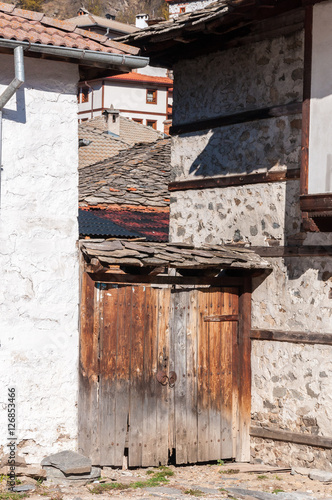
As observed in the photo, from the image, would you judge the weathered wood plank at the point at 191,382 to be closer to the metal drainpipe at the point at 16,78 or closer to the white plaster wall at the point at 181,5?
the metal drainpipe at the point at 16,78

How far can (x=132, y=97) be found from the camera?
50.2m

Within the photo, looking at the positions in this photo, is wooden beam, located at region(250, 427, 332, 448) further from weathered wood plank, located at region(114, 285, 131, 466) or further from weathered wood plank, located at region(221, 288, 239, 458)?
weathered wood plank, located at region(114, 285, 131, 466)

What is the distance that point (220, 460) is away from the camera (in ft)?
29.6

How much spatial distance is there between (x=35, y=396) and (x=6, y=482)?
0.88 m

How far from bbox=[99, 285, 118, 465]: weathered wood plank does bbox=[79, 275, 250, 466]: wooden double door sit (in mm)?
10

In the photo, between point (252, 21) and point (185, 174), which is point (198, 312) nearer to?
point (185, 174)

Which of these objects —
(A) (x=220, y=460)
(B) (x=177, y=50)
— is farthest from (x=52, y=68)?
(A) (x=220, y=460)

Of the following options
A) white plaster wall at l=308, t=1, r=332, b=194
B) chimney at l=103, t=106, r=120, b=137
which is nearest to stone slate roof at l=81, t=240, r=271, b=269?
white plaster wall at l=308, t=1, r=332, b=194

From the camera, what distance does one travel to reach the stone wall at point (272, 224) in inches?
340

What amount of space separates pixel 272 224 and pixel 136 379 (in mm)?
2413

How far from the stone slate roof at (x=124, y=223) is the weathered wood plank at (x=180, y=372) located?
5.59m

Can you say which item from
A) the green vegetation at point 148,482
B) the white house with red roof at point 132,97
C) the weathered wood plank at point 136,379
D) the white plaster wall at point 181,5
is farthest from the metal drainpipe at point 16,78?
the white plaster wall at point 181,5

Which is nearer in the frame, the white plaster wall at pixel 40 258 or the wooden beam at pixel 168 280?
the white plaster wall at pixel 40 258

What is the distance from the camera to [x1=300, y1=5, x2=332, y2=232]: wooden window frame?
8180 mm
